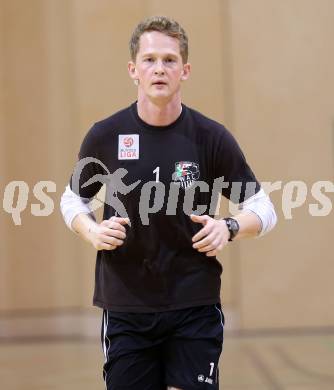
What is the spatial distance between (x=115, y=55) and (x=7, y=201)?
2.09 m

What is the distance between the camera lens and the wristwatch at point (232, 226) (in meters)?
3.25

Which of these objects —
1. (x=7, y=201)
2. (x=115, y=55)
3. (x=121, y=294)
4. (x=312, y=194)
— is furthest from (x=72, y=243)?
(x=121, y=294)

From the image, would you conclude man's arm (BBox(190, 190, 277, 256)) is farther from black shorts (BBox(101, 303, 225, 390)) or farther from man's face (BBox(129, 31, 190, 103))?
man's face (BBox(129, 31, 190, 103))

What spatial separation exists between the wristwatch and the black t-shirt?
16 cm

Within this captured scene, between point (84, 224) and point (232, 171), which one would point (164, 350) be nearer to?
point (84, 224)

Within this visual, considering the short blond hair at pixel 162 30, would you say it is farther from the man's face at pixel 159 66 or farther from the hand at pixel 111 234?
the hand at pixel 111 234

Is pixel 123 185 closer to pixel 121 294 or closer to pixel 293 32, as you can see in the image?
pixel 121 294

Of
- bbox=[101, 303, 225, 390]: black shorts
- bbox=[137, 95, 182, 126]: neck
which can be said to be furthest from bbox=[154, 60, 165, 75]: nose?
bbox=[101, 303, 225, 390]: black shorts

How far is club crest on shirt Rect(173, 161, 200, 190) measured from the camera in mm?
3330

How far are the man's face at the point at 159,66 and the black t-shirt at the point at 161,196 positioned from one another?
6.8 inches

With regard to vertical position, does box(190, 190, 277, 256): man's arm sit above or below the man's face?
below

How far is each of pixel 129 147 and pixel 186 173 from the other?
0.28 meters
